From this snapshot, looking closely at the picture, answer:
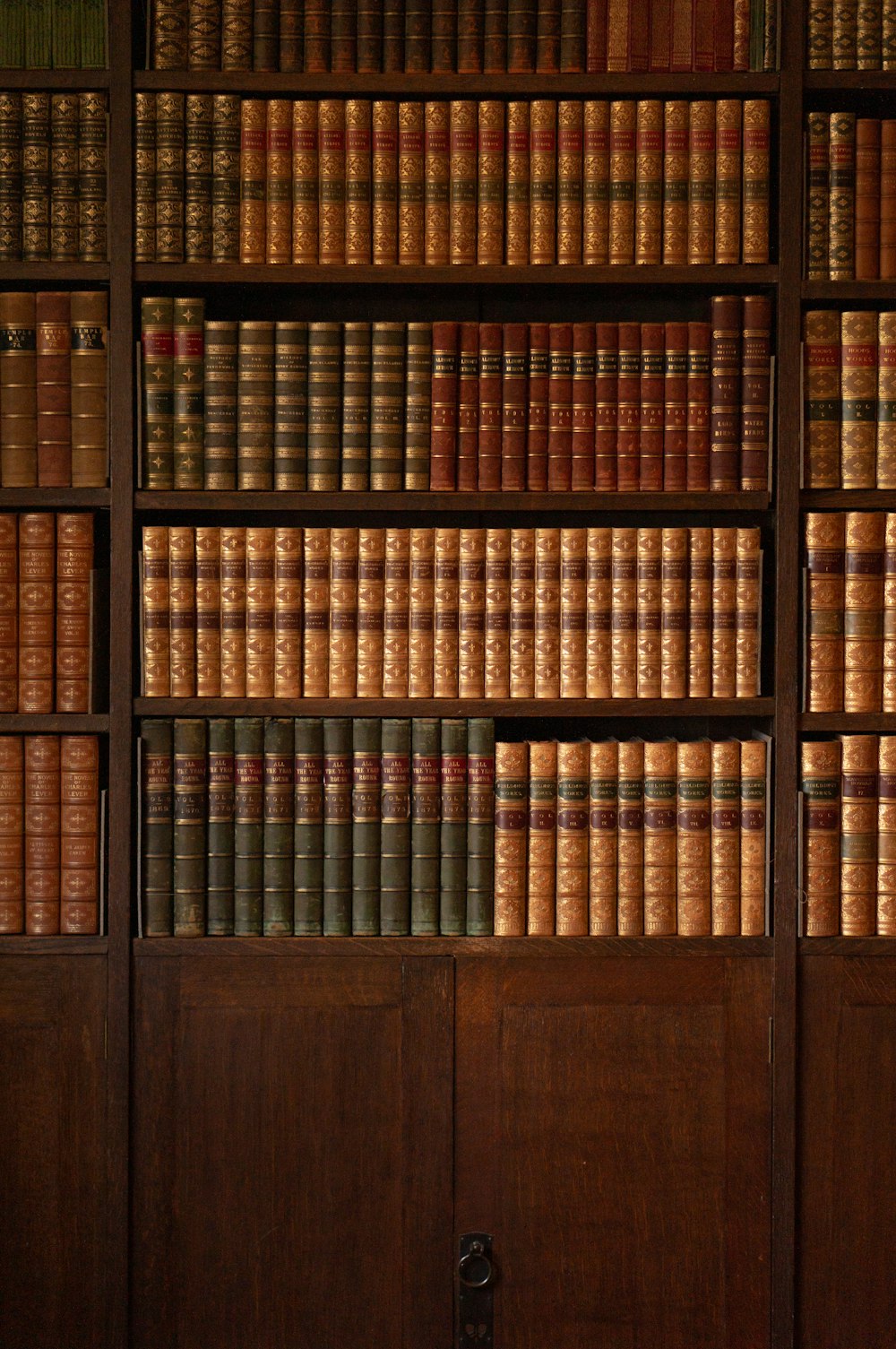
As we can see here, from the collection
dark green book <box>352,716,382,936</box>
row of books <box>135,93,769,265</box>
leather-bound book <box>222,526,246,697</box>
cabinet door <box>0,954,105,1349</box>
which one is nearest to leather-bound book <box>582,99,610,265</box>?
row of books <box>135,93,769,265</box>

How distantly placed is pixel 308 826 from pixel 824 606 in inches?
35.1

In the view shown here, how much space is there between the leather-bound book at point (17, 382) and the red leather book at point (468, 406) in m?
0.67

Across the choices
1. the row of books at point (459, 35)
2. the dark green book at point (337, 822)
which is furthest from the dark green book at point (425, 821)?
the row of books at point (459, 35)

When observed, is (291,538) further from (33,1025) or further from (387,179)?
(33,1025)

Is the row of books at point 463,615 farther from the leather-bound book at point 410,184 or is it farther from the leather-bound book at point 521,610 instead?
the leather-bound book at point 410,184

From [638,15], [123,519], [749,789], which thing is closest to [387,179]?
[638,15]

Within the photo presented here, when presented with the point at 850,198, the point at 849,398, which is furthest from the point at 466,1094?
the point at 850,198

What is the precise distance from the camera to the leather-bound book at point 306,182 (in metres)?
1.90

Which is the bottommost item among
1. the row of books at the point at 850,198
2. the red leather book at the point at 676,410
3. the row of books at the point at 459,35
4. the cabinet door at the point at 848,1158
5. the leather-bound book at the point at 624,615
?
the cabinet door at the point at 848,1158

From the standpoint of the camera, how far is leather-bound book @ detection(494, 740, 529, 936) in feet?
6.35

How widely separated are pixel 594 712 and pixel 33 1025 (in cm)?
102

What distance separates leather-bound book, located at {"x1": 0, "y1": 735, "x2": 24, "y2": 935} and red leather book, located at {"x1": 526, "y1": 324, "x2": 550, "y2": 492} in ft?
3.04

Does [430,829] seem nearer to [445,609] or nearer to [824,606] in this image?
[445,609]

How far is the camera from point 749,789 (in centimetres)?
195
